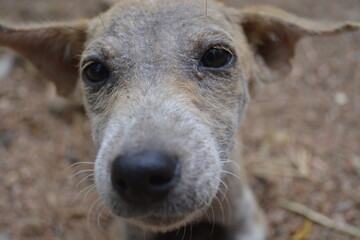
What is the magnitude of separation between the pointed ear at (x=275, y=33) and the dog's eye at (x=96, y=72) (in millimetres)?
1284

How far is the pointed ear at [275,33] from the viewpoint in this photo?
3.49 m

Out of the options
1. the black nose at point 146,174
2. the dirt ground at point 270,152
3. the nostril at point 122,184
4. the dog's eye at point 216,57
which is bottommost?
the dirt ground at point 270,152

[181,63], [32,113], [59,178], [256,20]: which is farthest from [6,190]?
[256,20]

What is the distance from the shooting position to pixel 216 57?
3094 mm

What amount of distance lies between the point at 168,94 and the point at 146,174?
68 centimetres

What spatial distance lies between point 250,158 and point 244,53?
6.29 feet

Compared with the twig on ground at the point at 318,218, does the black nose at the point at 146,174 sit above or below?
above

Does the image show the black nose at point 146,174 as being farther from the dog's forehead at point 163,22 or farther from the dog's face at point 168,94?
the dog's forehead at point 163,22

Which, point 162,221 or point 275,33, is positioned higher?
point 275,33

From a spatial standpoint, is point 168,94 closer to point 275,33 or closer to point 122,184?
point 122,184

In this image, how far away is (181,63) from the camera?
2947mm

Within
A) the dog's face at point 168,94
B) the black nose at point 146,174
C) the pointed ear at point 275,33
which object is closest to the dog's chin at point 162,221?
the dog's face at point 168,94

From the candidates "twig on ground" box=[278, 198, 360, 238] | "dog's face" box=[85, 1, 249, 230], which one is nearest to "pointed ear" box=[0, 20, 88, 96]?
"dog's face" box=[85, 1, 249, 230]

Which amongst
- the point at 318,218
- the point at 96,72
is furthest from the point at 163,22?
the point at 318,218
